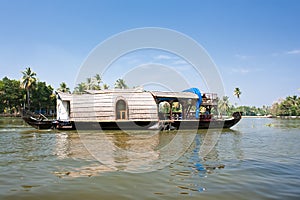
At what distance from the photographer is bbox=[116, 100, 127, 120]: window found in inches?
1069

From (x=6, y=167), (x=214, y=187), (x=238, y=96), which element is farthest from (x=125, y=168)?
(x=238, y=96)

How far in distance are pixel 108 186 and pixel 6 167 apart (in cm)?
446

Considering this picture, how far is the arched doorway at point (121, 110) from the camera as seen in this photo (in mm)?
27141

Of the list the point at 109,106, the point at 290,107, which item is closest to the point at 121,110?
the point at 109,106

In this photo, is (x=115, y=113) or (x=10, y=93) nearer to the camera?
(x=115, y=113)

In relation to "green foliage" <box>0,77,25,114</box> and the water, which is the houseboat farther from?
"green foliage" <box>0,77,25,114</box>

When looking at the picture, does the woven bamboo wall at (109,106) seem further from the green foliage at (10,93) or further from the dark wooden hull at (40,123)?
the green foliage at (10,93)

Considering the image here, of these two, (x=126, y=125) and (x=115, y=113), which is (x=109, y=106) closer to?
(x=115, y=113)

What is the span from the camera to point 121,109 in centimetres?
2744

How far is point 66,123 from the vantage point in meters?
25.2

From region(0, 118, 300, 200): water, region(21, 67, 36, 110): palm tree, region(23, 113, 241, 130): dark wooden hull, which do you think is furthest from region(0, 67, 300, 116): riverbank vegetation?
region(0, 118, 300, 200): water

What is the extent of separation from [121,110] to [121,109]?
115 mm

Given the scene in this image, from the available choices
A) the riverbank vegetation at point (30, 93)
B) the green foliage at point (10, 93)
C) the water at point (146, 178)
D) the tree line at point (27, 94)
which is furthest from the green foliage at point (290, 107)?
the water at point (146, 178)

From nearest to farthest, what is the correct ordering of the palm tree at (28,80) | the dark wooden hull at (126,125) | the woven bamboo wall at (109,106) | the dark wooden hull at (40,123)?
1. the dark wooden hull at (126,125)
2. the woven bamboo wall at (109,106)
3. the dark wooden hull at (40,123)
4. the palm tree at (28,80)
